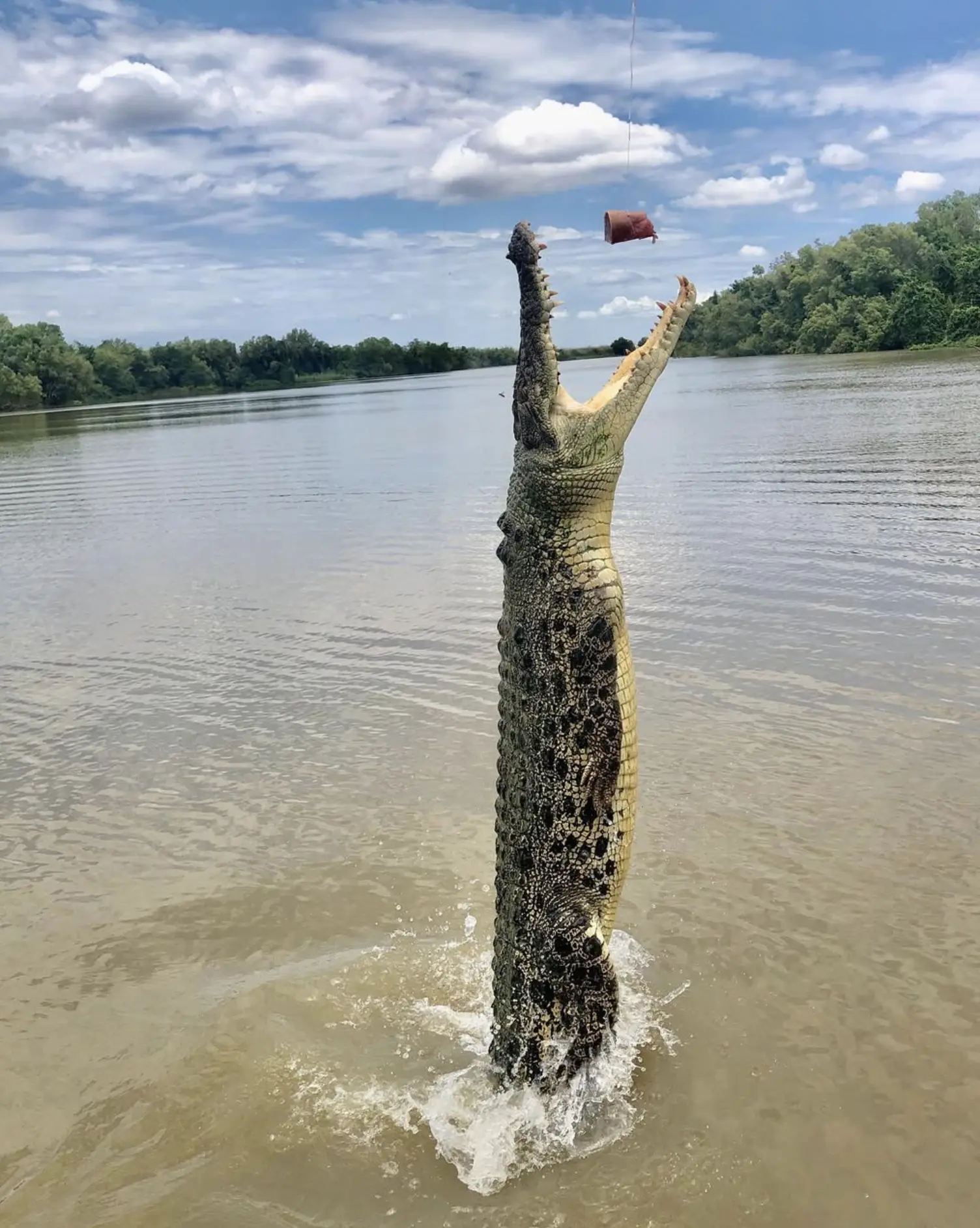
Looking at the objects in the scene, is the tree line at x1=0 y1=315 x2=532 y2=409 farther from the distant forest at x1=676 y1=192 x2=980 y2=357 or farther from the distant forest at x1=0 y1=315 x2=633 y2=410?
the distant forest at x1=676 y1=192 x2=980 y2=357

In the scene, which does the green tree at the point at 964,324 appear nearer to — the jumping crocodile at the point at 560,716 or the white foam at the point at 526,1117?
the jumping crocodile at the point at 560,716

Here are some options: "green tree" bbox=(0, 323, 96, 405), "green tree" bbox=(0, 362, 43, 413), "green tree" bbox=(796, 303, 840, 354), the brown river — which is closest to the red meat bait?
the brown river

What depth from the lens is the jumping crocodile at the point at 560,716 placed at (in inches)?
152

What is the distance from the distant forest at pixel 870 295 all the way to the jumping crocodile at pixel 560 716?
59716mm

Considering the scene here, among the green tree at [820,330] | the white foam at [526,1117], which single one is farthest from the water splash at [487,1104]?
the green tree at [820,330]

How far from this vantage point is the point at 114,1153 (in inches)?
157

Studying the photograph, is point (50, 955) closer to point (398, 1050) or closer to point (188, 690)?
point (398, 1050)

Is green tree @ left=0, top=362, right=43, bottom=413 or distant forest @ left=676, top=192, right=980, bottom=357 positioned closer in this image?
distant forest @ left=676, top=192, right=980, bottom=357

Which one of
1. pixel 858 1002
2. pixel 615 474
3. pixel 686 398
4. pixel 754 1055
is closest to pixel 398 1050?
pixel 754 1055

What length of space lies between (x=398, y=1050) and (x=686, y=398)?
40193 mm

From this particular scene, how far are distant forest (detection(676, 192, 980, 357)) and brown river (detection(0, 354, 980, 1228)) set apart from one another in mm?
54170

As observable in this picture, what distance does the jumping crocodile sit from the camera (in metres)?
3.86

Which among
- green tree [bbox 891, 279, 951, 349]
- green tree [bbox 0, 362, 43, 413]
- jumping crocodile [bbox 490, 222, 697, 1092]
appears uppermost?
green tree [bbox 891, 279, 951, 349]

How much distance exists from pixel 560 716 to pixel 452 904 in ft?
7.07
